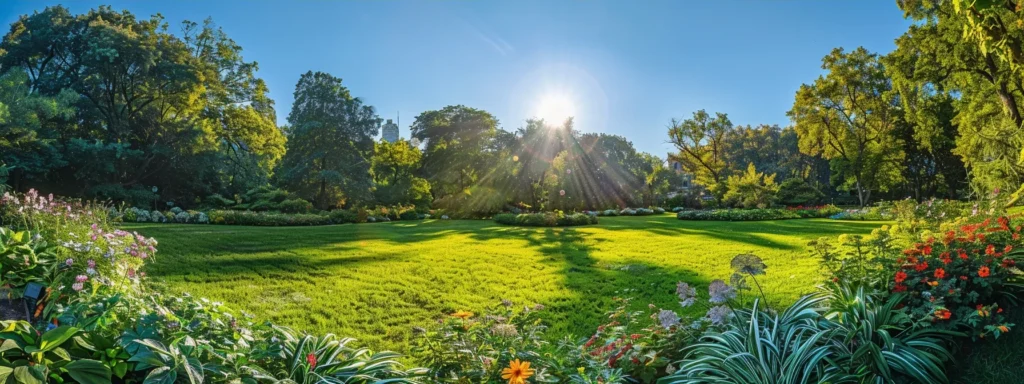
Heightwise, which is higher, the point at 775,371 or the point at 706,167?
the point at 706,167

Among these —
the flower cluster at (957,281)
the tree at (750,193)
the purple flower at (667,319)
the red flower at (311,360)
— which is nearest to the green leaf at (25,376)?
the red flower at (311,360)

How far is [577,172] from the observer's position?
23.9m

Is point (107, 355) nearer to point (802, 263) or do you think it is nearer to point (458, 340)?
point (458, 340)

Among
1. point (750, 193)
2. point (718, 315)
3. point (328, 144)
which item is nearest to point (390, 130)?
point (328, 144)

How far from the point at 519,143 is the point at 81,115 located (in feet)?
56.9

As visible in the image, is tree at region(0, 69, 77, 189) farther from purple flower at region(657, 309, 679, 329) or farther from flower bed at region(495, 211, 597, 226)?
purple flower at region(657, 309, 679, 329)

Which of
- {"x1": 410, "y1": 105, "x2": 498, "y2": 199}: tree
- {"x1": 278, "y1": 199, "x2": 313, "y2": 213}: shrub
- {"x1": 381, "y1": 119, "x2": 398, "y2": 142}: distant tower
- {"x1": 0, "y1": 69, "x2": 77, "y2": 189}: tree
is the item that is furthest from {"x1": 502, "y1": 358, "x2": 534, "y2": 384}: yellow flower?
{"x1": 381, "y1": 119, "x2": 398, "y2": 142}: distant tower

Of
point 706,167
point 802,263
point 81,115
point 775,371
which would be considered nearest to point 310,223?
point 81,115

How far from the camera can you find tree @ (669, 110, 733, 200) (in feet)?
92.7

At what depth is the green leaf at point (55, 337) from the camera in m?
1.66

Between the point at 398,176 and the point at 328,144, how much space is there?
5.22m

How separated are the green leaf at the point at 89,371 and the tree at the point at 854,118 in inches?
1081

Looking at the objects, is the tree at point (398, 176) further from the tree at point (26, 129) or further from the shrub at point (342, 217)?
the tree at point (26, 129)

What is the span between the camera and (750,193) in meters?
22.8
